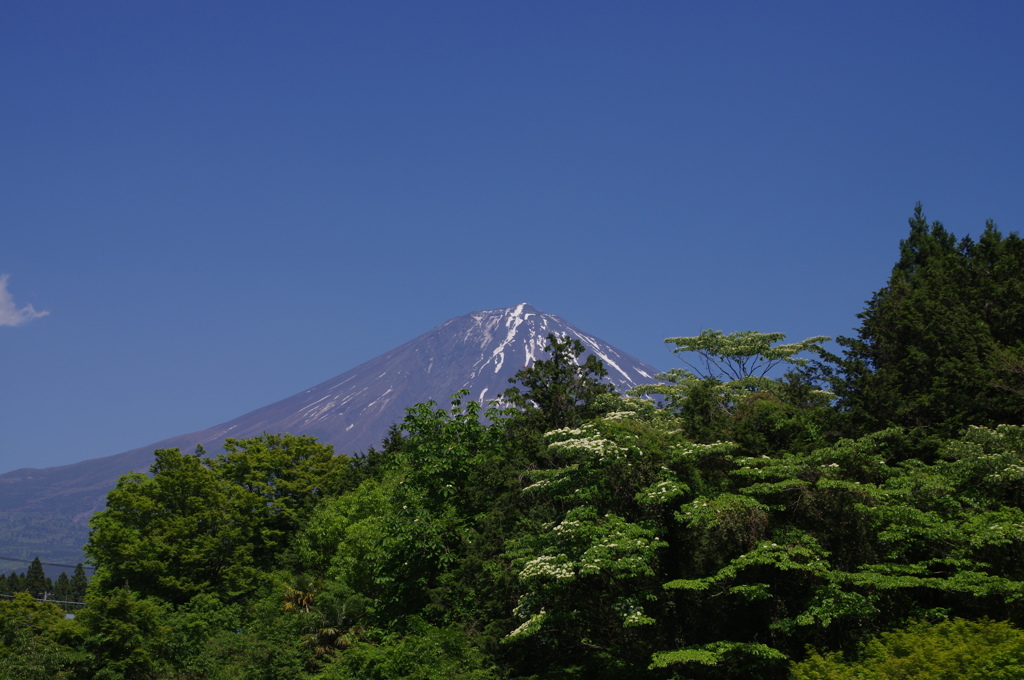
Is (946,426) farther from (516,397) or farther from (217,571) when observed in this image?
(217,571)

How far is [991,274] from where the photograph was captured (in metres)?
25.3

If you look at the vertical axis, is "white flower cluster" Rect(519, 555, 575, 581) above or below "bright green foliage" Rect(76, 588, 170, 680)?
above

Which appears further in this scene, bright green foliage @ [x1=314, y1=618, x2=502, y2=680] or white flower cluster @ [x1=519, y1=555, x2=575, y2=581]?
bright green foliage @ [x1=314, y1=618, x2=502, y2=680]

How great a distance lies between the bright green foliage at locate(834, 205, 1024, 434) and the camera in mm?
20641

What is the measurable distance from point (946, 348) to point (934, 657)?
1158cm

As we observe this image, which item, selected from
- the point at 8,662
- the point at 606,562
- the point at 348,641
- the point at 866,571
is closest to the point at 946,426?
the point at 866,571

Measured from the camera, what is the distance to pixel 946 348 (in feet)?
73.9

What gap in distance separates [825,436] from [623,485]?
6.33 metres

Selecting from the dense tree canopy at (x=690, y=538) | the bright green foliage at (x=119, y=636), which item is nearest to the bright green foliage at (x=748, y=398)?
the dense tree canopy at (x=690, y=538)

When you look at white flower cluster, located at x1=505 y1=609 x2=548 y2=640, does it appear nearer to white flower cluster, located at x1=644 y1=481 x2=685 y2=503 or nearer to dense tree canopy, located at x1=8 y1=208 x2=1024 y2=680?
dense tree canopy, located at x1=8 y1=208 x2=1024 y2=680

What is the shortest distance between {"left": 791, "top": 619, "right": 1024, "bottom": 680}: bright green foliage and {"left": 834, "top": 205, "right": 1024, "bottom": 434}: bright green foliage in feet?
23.0

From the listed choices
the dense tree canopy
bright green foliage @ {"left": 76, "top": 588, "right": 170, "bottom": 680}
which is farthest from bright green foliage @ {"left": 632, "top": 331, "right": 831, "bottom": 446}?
bright green foliage @ {"left": 76, "top": 588, "right": 170, "bottom": 680}

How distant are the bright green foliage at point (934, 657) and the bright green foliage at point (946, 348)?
276 inches

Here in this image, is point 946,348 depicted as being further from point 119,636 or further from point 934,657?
point 119,636
